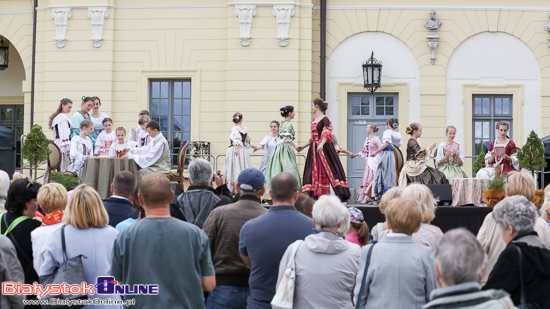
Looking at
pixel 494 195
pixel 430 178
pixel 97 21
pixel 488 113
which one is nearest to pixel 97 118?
pixel 97 21

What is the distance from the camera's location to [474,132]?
544 inches

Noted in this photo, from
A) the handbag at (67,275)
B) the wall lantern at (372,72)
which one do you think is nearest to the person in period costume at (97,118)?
the wall lantern at (372,72)

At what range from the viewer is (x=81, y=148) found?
941cm

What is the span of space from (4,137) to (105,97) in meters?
2.79

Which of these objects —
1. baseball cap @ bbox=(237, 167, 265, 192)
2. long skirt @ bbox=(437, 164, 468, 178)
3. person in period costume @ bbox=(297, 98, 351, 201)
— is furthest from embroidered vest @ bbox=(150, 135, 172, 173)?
baseball cap @ bbox=(237, 167, 265, 192)

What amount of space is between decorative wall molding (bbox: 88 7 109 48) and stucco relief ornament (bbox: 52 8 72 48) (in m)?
0.50

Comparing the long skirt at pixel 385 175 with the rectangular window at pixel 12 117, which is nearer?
the long skirt at pixel 385 175

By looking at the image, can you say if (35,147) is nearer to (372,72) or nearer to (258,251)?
(258,251)

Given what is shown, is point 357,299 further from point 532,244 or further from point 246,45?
point 246,45

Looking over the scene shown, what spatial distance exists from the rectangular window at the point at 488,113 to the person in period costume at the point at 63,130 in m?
8.66

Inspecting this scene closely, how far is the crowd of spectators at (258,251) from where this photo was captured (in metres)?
3.25

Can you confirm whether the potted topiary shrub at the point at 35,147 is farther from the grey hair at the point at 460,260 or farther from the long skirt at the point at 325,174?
the grey hair at the point at 460,260

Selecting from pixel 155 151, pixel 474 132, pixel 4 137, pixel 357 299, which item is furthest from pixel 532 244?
pixel 474 132

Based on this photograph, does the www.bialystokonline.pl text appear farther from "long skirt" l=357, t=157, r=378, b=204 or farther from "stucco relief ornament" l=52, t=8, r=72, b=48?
"stucco relief ornament" l=52, t=8, r=72, b=48
